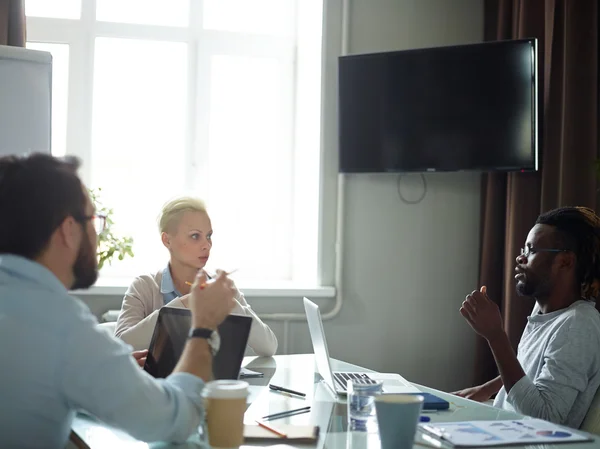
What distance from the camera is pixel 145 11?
12.8ft

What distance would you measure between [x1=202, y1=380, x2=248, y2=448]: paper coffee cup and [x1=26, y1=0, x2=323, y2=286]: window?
2396mm

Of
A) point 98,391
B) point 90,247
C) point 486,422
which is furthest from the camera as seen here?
point 486,422

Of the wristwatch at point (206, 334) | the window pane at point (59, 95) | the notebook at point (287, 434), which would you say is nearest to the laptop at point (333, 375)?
the notebook at point (287, 434)

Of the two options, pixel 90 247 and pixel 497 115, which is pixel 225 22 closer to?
pixel 497 115

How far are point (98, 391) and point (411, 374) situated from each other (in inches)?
109

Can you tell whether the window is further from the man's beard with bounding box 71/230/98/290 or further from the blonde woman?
the man's beard with bounding box 71/230/98/290

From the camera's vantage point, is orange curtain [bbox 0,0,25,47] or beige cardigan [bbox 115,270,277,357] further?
orange curtain [bbox 0,0,25,47]

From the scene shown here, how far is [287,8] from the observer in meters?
4.04

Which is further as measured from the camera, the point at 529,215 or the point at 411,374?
the point at 411,374

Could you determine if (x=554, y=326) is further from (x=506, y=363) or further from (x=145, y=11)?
(x=145, y=11)

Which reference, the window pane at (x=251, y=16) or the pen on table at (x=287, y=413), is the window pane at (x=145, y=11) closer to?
the window pane at (x=251, y=16)

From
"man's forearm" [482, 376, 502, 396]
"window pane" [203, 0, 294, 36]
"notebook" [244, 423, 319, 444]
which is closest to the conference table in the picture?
"notebook" [244, 423, 319, 444]

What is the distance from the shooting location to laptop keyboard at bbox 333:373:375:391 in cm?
193

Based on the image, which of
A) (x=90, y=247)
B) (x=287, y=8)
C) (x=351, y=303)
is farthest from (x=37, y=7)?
(x=90, y=247)
